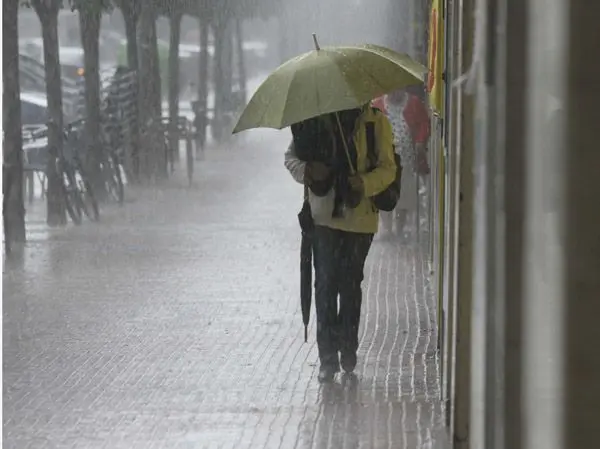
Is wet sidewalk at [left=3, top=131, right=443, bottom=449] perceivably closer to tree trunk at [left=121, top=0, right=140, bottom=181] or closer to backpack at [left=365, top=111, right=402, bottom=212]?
backpack at [left=365, top=111, right=402, bottom=212]

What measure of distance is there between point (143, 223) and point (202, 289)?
243 inches

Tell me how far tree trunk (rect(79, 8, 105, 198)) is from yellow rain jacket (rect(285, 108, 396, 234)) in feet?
42.0

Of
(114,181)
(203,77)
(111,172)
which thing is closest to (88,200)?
(114,181)

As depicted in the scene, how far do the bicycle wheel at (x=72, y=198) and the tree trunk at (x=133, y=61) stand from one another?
5615 millimetres

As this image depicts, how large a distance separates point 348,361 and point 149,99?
737 inches

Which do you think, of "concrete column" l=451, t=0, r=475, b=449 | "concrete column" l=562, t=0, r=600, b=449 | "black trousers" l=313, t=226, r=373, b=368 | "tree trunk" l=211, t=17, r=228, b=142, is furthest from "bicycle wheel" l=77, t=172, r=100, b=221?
"concrete column" l=562, t=0, r=600, b=449

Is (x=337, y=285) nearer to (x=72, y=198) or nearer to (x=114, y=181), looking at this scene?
(x=72, y=198)

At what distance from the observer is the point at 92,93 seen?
71.2ft

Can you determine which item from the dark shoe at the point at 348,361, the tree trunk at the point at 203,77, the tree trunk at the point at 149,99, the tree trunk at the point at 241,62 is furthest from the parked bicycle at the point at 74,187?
the tree trunk at the point at 241,62

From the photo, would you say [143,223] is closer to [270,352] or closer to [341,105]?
[270,352]

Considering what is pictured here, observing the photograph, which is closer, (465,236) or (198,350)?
(465,236)

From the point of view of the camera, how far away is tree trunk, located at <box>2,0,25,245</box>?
15938 mm

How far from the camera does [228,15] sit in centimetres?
2945

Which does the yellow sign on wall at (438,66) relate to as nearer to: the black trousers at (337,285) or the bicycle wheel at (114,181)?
the black trousers at (337,285)
